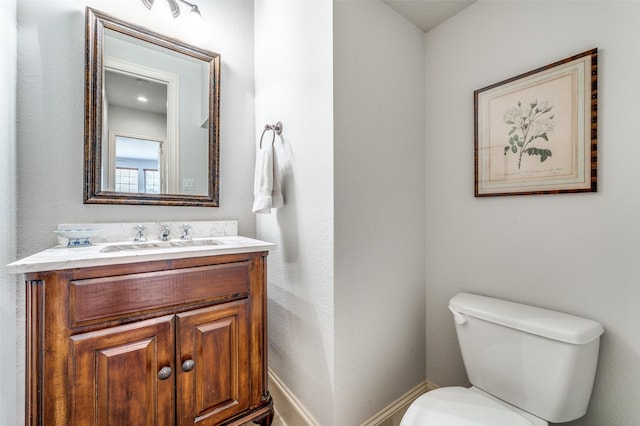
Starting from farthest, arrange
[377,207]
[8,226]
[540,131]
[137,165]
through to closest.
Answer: [137,165]
[377,207]
[540,131]
[8,226]

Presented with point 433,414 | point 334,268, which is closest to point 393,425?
point 433,414

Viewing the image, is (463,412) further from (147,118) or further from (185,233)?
(147,118)

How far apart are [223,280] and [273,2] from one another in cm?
160

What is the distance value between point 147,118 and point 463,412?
1.96 m

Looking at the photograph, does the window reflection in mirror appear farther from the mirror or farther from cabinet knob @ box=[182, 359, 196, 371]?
cabinet knob @ box=[182, 359, 196, 371]

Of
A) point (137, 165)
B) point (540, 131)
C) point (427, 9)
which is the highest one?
point (427, 9)

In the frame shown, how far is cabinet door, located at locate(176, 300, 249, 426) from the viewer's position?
1.02m

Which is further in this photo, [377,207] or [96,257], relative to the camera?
[377,207]

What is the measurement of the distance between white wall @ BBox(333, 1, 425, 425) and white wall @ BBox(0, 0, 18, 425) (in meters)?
1.27

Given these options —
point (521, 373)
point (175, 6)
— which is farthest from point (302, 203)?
point (175, 6)

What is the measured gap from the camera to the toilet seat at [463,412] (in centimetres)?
90

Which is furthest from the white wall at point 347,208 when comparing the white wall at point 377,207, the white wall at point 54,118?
the white wall at point 54,118

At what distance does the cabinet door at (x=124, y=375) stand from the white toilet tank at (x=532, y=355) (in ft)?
4.01

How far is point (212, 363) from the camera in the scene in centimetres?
108
